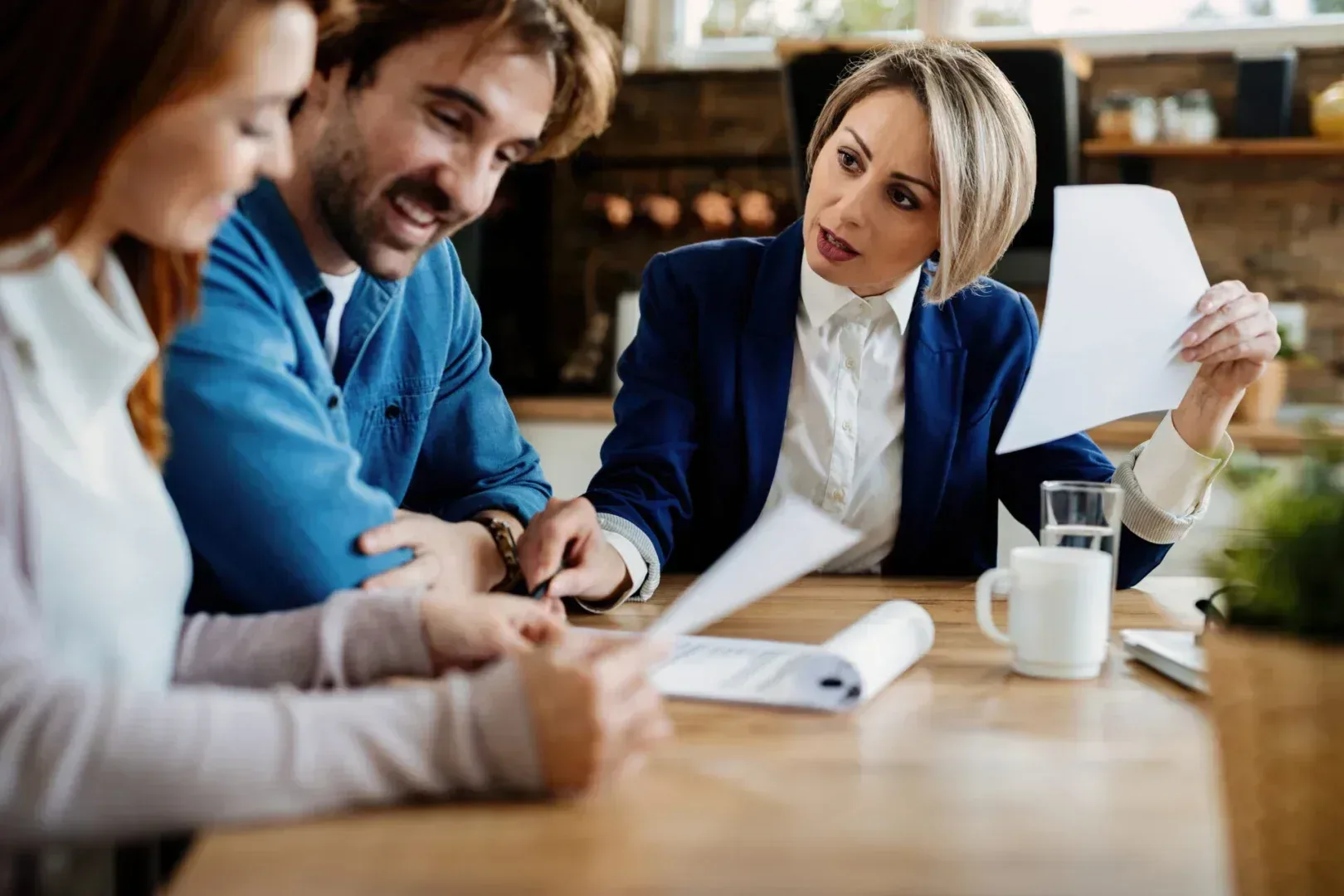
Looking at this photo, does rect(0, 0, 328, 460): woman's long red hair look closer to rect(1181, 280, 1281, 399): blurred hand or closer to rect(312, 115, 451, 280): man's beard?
rect(312, 115, 451, 280): man's beard

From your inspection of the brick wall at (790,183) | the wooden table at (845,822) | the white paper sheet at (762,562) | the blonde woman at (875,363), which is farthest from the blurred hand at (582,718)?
the brick wall at (790,183)

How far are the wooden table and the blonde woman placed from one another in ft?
2.24

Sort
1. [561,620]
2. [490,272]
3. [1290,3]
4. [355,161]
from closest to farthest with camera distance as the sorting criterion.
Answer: [561,620] → [355,161] → [1290,3] → [490,272]

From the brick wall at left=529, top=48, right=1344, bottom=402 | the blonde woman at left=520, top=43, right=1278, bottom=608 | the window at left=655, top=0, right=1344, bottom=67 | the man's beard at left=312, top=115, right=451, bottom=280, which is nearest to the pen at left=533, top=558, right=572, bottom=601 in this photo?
the blonde woman at left=520, top=43, right=1278, bottom=608

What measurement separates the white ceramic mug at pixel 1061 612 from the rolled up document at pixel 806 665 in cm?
9

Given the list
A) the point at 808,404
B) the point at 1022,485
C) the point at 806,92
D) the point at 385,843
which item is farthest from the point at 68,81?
the point at 806,92

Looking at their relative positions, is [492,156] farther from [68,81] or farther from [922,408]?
[922,408]

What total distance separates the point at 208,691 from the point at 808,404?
3.90ft

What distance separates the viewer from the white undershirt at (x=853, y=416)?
5.91 feet

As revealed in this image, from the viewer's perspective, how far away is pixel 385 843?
71 cm

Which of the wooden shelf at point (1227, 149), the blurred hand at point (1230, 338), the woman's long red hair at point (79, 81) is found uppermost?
the woman's long red hair at point (79, 81)

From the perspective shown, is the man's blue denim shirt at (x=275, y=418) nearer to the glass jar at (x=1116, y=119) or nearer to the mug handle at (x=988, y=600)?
the mug handle at (x=988, y=600)

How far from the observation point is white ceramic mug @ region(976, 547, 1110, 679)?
110 centimetres

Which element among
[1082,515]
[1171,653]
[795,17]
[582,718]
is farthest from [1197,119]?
[582,718]
